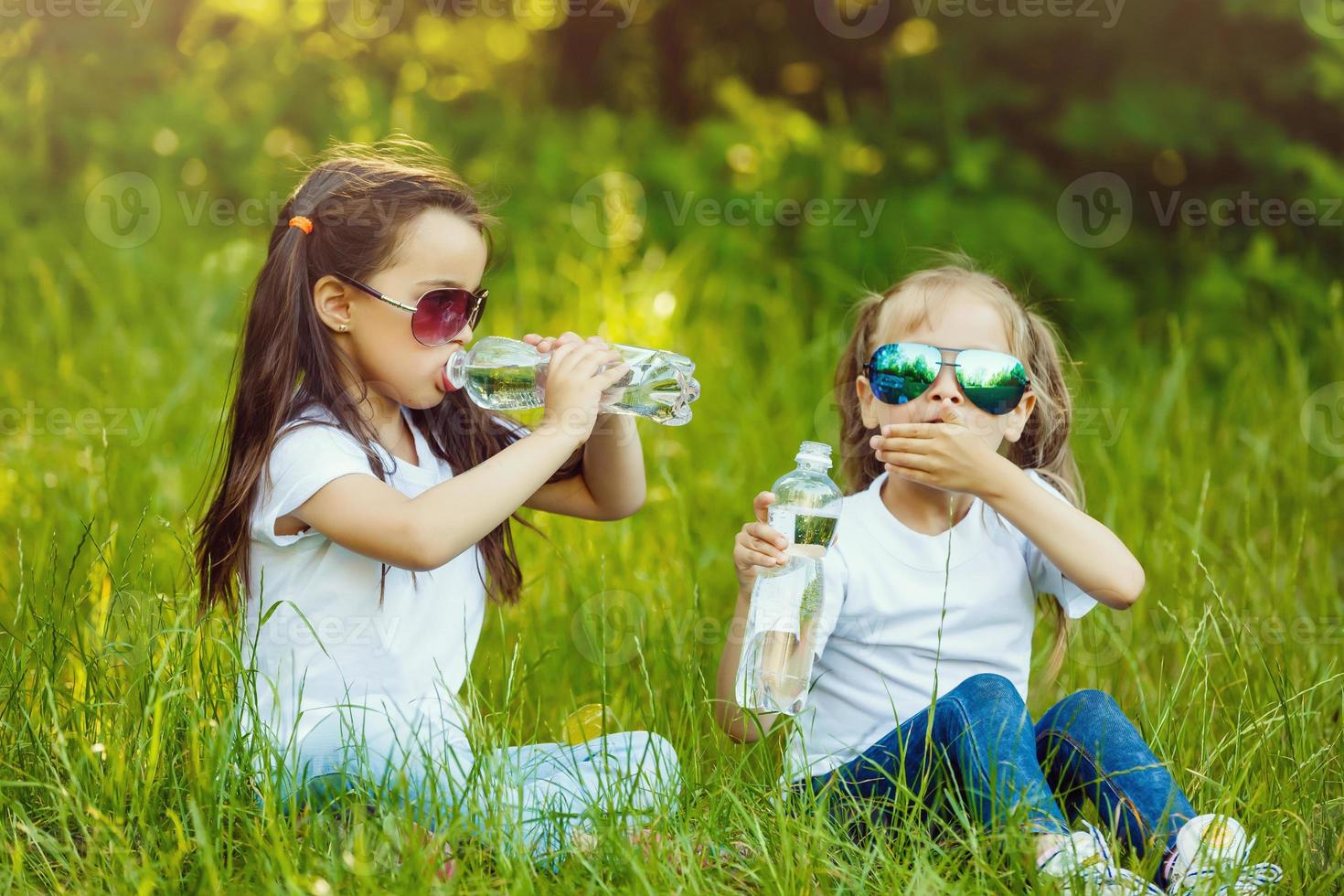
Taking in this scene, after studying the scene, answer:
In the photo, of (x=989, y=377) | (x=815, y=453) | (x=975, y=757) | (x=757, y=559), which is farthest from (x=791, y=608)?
(x=989, y=377)

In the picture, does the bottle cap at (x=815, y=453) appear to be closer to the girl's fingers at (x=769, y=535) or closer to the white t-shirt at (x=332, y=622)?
the girl's fingers at (x=769, y=535)

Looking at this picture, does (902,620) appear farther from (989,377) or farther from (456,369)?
(456,369)

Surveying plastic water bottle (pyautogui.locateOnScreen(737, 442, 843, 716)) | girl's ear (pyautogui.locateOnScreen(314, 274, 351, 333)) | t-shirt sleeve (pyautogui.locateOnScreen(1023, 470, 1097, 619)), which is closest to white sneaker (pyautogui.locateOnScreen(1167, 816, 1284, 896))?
t-shirt sleeve (pyautogui.locateOnScreen(1023, 470, 1097, 619))

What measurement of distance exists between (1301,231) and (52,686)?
5491 millimetres

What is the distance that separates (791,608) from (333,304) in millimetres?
1005

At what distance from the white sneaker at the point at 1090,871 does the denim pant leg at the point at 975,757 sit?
4 centimetres

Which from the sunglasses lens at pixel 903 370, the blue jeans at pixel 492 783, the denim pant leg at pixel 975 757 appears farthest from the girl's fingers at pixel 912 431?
the blue jeans at pixel 492 783

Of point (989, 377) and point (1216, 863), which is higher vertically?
point (989, 377)

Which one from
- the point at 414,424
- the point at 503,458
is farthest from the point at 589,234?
the point at 503,458

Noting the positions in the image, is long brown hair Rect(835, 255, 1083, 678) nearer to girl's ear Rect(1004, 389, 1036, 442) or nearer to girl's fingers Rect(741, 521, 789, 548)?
girl's ear Rect(1004, 389, 1036, 442)

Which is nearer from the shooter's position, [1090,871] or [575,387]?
[1090,871]

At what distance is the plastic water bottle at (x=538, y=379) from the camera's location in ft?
8.16

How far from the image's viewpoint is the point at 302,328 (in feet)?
7.92

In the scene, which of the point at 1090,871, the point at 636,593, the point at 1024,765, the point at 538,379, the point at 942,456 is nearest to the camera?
the point at 1090,871
